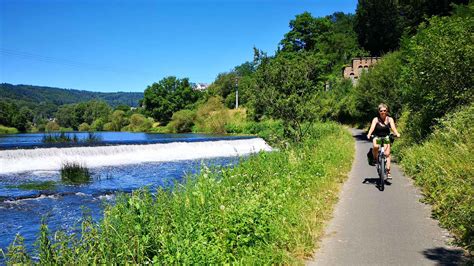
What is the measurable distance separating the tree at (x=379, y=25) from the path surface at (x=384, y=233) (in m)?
66.9

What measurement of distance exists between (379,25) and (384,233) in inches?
2924

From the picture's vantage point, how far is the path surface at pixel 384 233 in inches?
193

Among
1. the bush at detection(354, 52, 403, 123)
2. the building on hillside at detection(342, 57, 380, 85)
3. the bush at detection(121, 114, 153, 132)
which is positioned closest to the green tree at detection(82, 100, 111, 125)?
the bush at detection(121, 114, 153, 132)

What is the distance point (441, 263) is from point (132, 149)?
24.5 metres

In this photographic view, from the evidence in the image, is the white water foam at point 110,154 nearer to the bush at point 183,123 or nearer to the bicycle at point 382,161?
the bicycle at point 382,161

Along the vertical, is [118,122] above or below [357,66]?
below

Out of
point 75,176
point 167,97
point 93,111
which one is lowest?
point 75,176

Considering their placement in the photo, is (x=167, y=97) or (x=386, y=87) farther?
(x=167, y=97)

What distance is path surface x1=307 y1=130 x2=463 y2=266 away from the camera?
16.1 ft

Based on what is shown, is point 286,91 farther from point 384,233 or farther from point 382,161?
point 384,233

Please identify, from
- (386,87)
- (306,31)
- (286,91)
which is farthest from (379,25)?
(286,91)

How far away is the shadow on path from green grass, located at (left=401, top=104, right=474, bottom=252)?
22 cm

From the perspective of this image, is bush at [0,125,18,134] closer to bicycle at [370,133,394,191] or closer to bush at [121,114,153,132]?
bush at [121,114,153,132]

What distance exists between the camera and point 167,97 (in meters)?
106
